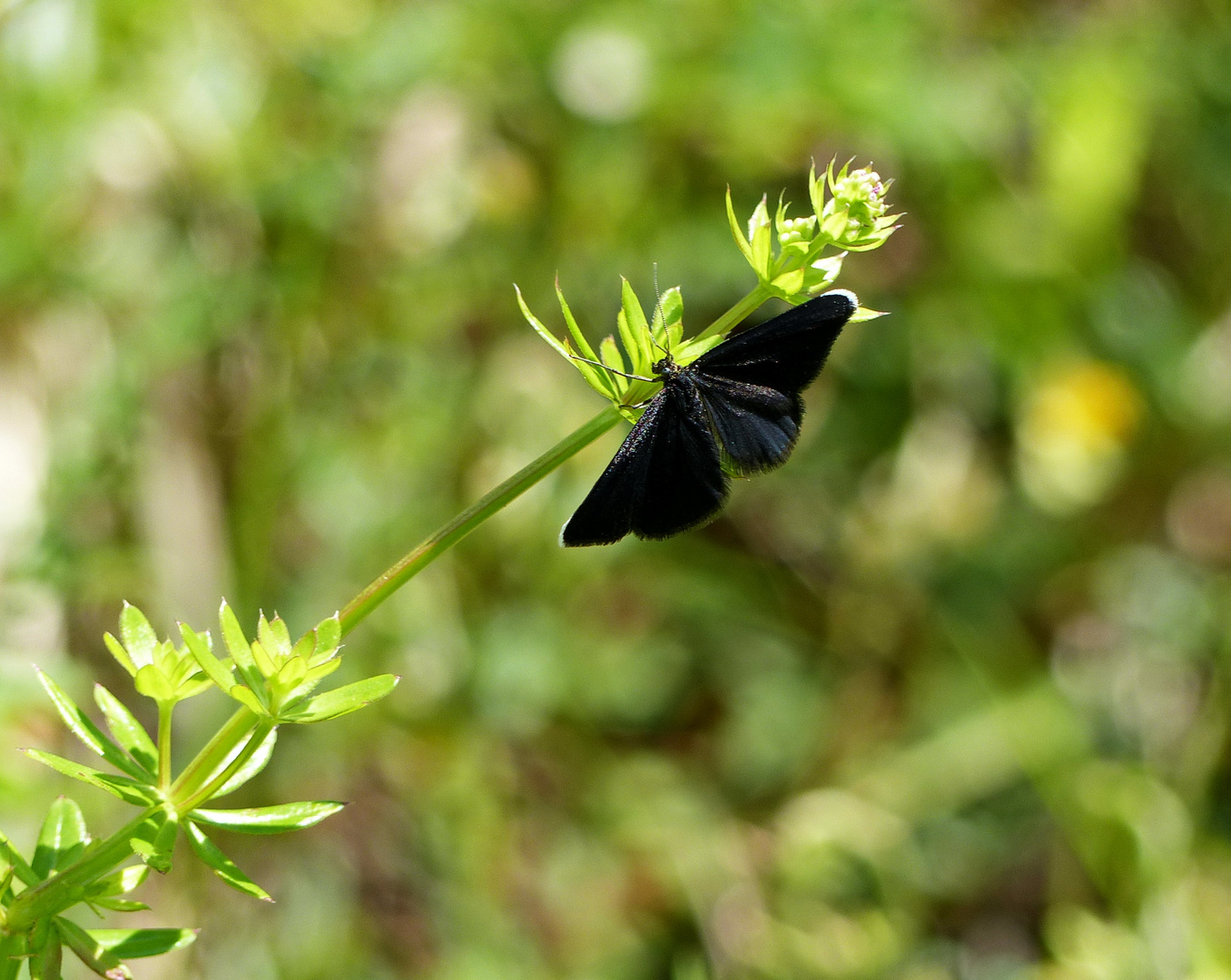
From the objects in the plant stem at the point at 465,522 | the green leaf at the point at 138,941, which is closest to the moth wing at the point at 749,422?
the plant stem at the point at 465,522

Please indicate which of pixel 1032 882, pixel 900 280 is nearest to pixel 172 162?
pixel 900 280

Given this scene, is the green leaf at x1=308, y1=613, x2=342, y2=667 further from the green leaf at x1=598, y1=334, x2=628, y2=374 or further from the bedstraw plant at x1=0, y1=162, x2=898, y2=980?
the green leaf at x1=598, y1=334, x2=628, y2=374

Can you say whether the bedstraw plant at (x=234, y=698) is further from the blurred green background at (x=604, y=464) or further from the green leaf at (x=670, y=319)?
the blurred green background at (x=604, y=464)

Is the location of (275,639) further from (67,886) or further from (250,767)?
(67,886)

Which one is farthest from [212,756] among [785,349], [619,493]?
[785,349]

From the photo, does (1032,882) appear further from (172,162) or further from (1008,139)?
(172,162)

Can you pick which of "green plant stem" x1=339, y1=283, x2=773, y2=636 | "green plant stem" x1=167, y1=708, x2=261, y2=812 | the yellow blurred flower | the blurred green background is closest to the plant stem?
"green plant stem" x1=339, y1=283, x2=773, y2=636
